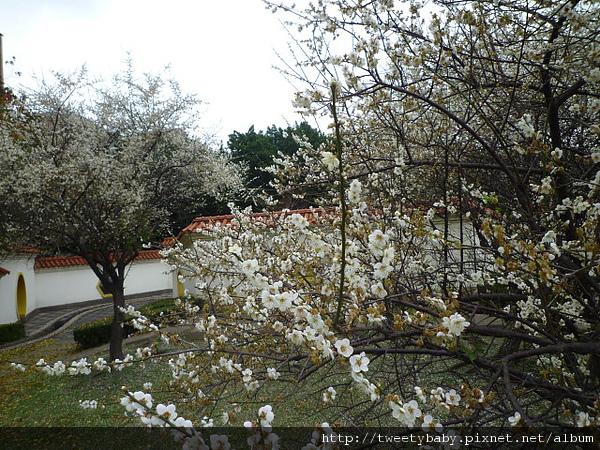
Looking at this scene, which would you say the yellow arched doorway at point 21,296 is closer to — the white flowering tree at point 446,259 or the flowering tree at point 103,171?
the flowering tree at point 103,171

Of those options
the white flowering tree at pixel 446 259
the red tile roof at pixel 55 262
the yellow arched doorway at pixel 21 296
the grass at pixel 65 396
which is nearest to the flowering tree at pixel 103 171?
the grass at pixel 65 396

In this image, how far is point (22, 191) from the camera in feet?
20.8

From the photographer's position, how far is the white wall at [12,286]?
1246cm

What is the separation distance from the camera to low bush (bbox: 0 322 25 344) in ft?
34.9

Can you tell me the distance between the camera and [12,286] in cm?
1328

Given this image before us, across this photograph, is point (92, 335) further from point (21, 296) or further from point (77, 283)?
point (77, 283)

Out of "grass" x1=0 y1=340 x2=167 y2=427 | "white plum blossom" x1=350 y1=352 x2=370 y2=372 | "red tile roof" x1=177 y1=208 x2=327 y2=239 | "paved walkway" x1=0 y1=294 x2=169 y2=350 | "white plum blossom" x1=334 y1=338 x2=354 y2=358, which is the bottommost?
"paved walkway" x1=0 y1=294 x2=169 y2=350

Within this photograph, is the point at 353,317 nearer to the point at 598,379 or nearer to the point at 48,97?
the point at 598,379

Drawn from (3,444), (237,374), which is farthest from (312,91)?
(3,444)

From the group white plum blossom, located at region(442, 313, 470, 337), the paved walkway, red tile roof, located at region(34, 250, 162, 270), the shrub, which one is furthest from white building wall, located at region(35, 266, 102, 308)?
white plum blossom, located at region(442, 313, 470, 337)

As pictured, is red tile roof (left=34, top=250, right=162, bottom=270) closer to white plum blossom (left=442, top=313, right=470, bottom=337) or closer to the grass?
the grass

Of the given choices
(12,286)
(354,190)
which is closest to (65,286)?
(12,286)

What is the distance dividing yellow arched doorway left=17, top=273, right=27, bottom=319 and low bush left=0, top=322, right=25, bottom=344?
11.6 ft

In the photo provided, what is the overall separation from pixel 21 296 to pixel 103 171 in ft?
35.8
